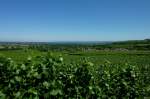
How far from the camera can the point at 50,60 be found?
5.90 metres

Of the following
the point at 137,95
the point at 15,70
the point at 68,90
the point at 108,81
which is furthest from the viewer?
the point at 137,95

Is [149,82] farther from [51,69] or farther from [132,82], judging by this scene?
[51,69]

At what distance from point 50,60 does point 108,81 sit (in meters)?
3.30

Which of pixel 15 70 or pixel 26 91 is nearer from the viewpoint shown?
pixel 26 91

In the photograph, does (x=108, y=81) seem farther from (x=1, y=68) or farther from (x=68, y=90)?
(x=1, y=68)

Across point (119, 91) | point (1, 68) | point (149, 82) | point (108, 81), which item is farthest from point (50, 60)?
point (149, 82)

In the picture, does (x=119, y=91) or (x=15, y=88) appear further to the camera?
(x=119, y=91)

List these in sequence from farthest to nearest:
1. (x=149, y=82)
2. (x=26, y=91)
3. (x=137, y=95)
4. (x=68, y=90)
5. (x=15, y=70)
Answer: (x=149, y=82), (x=137, y=95), (x=68, y=90), (x=15, y=70), (x=26, y=91)

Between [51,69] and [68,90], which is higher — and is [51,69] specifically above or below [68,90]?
above

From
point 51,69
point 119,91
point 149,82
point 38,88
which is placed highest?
point 51,69

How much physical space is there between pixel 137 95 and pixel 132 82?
54 cm

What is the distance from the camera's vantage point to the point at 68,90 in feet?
22.4

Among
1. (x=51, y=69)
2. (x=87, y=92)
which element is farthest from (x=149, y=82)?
(x=51, y=69)

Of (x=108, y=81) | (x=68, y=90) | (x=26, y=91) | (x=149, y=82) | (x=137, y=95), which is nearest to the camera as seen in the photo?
(x=26, y=91)
